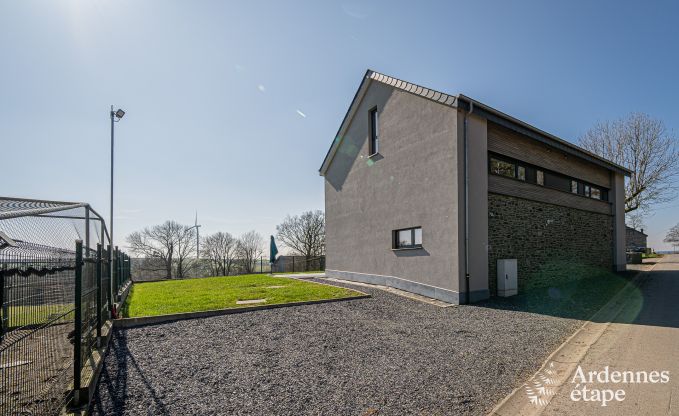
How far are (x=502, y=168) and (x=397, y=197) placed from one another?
12.4ft

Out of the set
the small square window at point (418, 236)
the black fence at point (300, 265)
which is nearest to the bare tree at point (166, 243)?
the black fence at point (300, 265)

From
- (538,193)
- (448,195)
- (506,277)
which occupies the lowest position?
(506,277)

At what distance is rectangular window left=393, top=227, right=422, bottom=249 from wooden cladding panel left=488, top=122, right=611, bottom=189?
3.69m

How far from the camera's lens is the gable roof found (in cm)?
1084

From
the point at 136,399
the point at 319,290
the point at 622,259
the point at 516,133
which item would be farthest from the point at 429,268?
the point at 622,259

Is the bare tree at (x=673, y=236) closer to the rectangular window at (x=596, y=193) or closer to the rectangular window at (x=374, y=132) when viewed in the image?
the rectangular window at (x=596, y=193)

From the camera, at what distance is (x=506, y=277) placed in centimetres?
1142

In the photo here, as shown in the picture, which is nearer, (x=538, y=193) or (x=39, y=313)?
(x=39, y=313)

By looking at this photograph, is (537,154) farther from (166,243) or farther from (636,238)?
(636,238)

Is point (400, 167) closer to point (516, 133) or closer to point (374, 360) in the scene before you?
point (516, 133)

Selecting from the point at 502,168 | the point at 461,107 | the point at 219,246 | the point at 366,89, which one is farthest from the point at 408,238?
the point at 219,246

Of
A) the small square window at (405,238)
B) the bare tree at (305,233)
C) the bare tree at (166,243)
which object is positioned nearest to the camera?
the small square window at (405,238)

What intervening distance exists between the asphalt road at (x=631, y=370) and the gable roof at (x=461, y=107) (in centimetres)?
659

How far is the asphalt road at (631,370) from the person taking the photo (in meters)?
3.94
